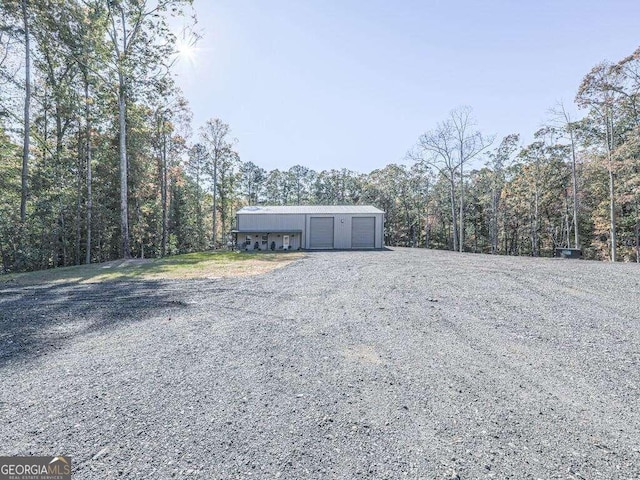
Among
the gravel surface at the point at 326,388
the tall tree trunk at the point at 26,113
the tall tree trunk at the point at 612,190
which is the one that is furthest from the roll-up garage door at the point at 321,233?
the tall tree trunk at the point at 612,190

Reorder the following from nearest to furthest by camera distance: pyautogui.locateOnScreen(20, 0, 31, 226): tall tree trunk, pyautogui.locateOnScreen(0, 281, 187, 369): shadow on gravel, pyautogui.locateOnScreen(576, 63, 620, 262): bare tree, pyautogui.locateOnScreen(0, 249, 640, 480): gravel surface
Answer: pyautogui.locateOnScreen(0, 249, 640, 480): gravel surface → pyautogui.locateOnScreen(0, 281, 187, 369): shadow on gravel → pyautogui.locateOnScreen(20, 0, 31, 226): tall tree trunk → pyautogui.locateOnScreen(576, 63, 620, 262): bare tree

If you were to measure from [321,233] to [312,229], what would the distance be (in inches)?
25.5

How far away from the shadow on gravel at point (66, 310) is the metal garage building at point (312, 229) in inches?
489

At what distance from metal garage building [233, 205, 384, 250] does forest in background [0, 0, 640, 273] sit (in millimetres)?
6643

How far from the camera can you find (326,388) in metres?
2.58

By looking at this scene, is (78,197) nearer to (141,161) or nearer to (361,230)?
(141,161)

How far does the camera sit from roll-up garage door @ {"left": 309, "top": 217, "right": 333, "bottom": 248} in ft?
65.0

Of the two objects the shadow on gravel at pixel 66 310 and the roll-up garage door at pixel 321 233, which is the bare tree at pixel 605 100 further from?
the shadow on gravel at pixel 66 310

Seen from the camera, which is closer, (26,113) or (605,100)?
(26,113)

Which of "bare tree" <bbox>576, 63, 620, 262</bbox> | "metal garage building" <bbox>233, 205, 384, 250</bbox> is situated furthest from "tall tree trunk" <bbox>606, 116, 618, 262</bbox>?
"metal garage building" <bbox>233, 205, 384, 250</bbox>

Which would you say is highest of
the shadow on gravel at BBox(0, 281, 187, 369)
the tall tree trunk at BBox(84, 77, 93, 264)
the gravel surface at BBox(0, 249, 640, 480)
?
the tall tree trunk at BBox(84, 77, 93, 264)

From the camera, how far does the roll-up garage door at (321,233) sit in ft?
65.0

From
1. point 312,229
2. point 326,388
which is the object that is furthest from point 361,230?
point 326,388

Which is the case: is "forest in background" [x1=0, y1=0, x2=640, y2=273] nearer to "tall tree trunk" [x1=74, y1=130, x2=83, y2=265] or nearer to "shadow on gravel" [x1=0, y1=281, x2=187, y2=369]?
"tall tree trunk" [x1=74, y1=130, x2=83, y2=265]
